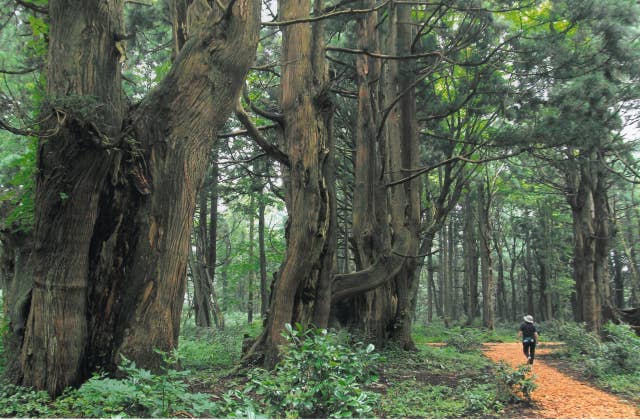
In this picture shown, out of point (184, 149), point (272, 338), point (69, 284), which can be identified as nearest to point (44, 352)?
point (69, 284)

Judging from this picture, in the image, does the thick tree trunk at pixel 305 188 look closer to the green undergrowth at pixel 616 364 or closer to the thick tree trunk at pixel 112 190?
the thick tree trunk at pixel 112 190

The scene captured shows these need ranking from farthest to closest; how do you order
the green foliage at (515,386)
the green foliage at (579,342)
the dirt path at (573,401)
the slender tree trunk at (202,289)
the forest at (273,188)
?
the slender tree trunk at (202,289) → the green foliage at (579,342) → the green foliage at (515,386) → the dirt path at (573,401) → the forest at (273,188)

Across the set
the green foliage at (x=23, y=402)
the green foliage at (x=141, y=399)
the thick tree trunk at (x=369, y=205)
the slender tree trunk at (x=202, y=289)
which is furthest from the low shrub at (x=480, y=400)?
the slender tree trunk at (x=202, y=289)

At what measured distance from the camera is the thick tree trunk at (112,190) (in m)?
4.86

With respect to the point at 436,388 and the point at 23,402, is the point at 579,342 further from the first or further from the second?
the point at 23,402

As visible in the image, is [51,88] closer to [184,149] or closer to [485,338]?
[184,149]

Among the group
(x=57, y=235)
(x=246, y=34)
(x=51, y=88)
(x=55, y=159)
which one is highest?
(x=246, y=34)

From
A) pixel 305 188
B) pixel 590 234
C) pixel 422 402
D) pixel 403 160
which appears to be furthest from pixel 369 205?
pixel 590 234

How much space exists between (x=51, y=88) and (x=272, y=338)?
4704 millimetres

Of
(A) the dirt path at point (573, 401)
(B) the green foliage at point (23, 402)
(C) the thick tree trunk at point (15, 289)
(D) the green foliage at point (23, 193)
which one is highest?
(D) the green foliage at point (23, 193)

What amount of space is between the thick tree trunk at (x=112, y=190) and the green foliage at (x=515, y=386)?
190 inches

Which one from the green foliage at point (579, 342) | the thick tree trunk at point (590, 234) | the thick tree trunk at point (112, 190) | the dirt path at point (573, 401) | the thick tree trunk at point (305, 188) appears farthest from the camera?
the thick tree trunk at point (590, 234)

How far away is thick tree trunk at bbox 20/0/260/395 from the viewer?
15.9 feet

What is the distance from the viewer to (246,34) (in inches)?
227
